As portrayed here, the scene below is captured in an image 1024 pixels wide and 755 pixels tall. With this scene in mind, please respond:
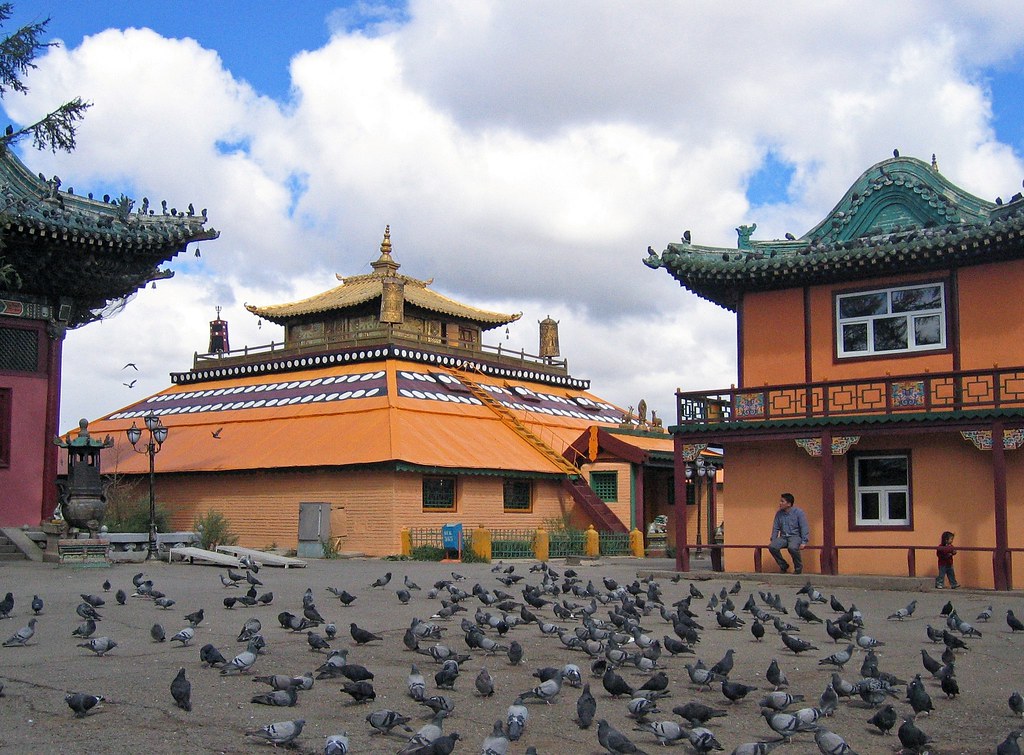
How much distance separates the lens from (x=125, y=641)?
13609 mm

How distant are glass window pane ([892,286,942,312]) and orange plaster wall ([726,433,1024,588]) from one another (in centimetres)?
284

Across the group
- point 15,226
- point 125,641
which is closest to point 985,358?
point 125,641

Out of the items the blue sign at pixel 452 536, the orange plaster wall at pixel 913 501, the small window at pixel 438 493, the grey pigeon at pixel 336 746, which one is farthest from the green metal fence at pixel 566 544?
the grey pigeon at pixel 336 746

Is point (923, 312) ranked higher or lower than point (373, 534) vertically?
higher

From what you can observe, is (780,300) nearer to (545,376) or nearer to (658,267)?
(658,267)

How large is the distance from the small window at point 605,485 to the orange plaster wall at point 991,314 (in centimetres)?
1934

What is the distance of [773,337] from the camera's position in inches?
1017

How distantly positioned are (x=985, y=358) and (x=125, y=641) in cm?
1770

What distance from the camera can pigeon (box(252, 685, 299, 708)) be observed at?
9391mm

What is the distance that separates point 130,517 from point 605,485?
54.8 ft

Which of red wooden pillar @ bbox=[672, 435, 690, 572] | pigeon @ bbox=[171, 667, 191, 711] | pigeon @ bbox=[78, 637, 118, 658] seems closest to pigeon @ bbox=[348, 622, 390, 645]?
pigeon @ bbox=[78, 637, 118, 658]

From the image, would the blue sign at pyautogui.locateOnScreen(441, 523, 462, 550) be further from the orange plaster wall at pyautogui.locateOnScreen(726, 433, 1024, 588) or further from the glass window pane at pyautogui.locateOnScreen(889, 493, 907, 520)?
the glass window pane at pyautogui.locateOnScreen(889, 493, 907, 520)

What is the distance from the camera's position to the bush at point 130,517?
1366 inches

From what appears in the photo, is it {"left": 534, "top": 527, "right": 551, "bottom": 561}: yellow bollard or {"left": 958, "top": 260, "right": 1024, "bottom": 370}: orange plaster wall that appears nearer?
{"left": 958, "top": 260, "right": 1024, "bottom": 370}: orange plaster wall
